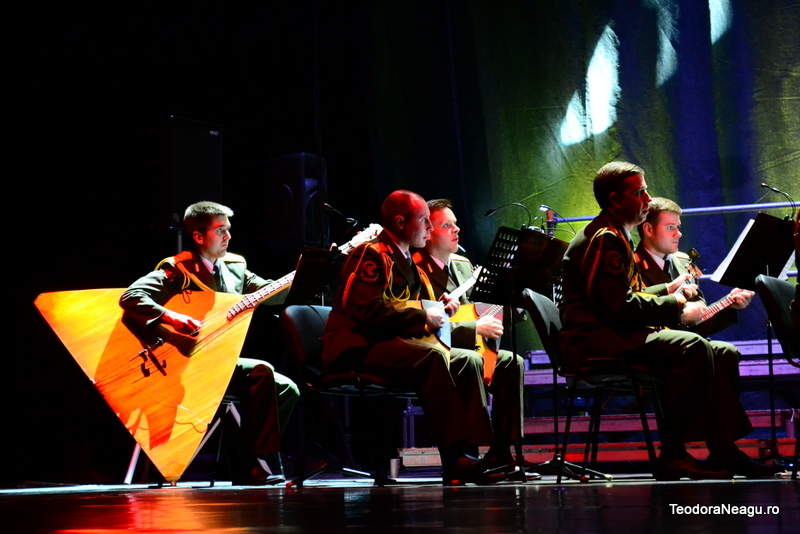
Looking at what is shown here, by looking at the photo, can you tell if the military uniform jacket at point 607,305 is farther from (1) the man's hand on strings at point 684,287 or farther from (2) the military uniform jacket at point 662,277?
(2) the military uniform jacket at point 662,277

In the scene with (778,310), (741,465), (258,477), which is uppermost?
(778,310)

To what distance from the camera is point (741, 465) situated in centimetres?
388

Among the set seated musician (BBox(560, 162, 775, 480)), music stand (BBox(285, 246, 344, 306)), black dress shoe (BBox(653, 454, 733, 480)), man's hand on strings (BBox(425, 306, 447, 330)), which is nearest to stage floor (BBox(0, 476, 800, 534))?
black dress shoe (BBox(653, 454, 733, 480))

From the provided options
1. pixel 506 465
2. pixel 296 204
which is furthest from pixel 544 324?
pixel 296 204

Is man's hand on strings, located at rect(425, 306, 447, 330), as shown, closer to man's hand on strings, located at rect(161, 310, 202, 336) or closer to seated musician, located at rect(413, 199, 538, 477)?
seated musician, located at rect(413, 199, 538, 477)

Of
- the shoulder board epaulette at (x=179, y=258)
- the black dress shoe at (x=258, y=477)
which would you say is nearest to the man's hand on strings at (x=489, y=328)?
the black dress shoe at (x=258, y=477)

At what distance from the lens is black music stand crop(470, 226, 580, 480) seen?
4078 millimetres

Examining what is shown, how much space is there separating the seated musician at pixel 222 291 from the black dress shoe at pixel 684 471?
6.74 ft

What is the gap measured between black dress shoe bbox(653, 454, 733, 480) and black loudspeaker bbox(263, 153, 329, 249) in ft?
9.32

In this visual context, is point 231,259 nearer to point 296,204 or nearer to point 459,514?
point 296,204

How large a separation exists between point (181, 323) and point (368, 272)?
1308 mm

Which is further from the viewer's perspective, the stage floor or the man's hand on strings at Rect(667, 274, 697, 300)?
the man's hand on strings at Rect(667, 274, 697, 300)

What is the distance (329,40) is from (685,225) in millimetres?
2955

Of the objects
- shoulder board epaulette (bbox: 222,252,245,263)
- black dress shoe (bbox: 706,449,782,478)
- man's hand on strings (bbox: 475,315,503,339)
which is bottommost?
black dress shoe (bbox: 706,449,782,478)
